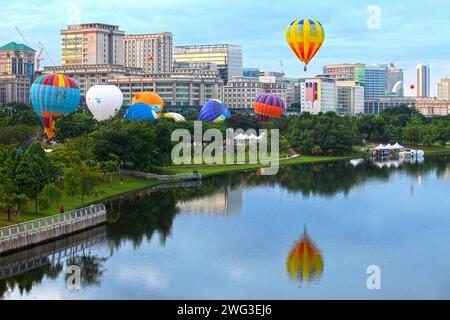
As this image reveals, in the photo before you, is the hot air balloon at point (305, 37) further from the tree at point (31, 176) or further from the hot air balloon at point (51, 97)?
the tree at point (31, 176)

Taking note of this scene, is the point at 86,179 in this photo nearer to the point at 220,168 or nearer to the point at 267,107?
the point at 220,168

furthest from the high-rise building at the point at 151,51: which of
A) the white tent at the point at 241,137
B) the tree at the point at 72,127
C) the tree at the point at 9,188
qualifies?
the tree at the point at 9,188

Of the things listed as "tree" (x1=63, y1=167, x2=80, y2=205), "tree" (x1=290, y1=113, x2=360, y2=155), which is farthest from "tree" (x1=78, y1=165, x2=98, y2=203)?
"tree" (x1=290, y1=113, x2=360, y2=155)

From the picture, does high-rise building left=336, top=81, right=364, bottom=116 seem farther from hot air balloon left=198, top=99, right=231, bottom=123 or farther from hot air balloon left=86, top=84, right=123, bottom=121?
hot air balloon left=86, top=84, right=123, bottom=121

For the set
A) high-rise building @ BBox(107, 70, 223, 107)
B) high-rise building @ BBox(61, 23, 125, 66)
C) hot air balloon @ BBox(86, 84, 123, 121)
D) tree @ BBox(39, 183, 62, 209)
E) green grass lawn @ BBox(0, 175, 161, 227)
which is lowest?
green grass lawn @ BBox(0, 175, 161, 227)

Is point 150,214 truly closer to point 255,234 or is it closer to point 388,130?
point 255,234

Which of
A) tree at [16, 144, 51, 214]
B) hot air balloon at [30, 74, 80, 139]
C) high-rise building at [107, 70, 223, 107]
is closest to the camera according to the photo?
tree at [16, 144, 51, 214]
